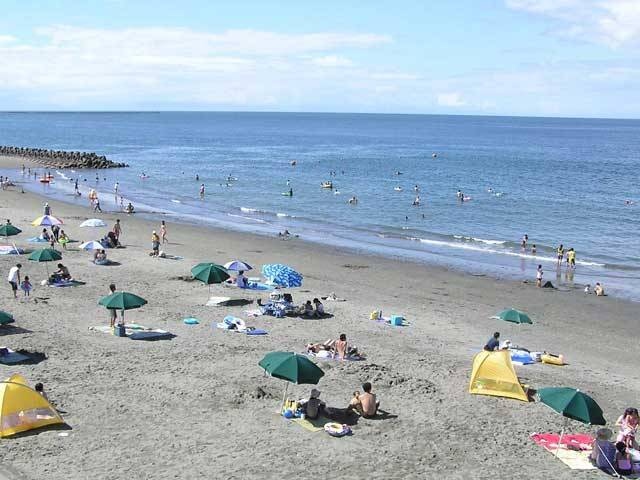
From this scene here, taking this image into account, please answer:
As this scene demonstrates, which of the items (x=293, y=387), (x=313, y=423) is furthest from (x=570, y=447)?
(x=293, y=387)

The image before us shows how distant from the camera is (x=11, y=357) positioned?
17.6 m

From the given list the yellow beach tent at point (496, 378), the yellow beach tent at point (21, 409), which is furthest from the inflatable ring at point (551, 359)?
the yellow beach tent at point (21, 409)

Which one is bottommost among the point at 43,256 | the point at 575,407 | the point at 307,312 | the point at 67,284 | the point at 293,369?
the point at 67,284

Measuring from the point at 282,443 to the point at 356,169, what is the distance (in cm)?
A: 8173

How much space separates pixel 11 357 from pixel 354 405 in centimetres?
885

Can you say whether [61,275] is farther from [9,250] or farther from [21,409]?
[21,409]

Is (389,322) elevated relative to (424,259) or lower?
elevated

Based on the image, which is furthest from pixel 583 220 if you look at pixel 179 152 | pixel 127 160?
pixel 179 152

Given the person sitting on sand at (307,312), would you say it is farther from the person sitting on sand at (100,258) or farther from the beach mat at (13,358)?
the person sitting on sand at (100,258)

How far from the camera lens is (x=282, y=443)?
14.0m

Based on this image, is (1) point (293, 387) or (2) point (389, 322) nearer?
(1) point (293, 387)

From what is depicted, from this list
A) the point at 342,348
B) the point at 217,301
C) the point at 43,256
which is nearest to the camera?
the point at 342,348

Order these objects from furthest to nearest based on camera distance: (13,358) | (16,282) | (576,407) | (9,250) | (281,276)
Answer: (9,250) → (281,276) → (16,282) → (13,358) → (576,407)

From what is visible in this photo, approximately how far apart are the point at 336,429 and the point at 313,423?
672mm
